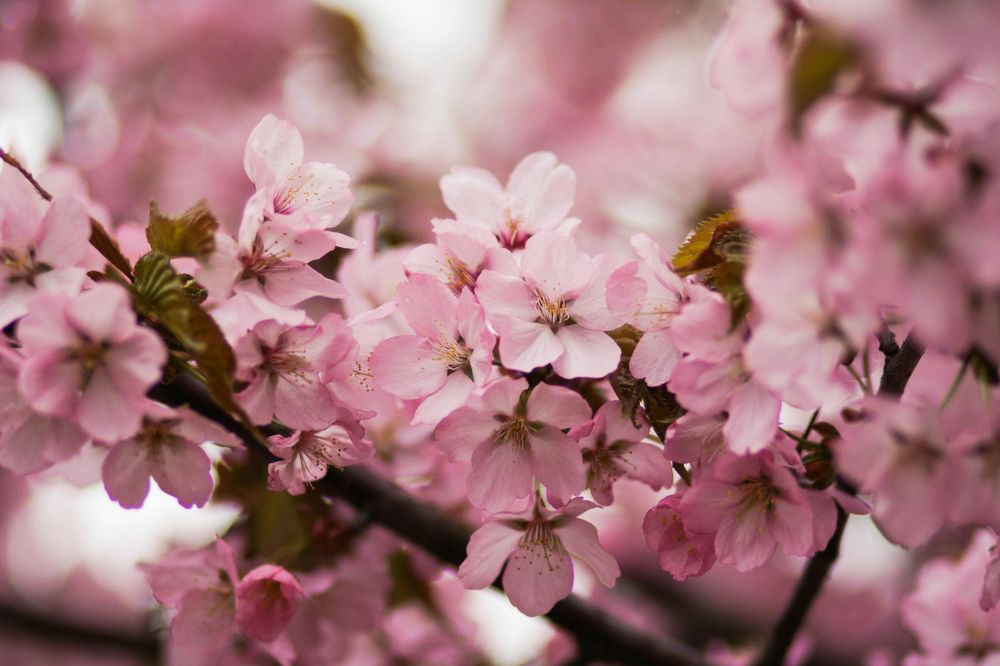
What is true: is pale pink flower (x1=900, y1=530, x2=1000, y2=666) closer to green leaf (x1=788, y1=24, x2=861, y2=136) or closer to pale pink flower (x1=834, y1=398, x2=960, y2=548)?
pale pink flower (x1=834, y1=398, x2=960, y2=548)

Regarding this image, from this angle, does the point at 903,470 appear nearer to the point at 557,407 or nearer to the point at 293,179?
the point at 557,407

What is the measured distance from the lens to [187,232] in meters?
0.70

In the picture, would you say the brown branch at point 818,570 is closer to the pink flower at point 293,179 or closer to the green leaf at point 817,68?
the green leaf at point 817,68

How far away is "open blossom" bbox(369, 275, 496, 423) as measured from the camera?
74 centimetres

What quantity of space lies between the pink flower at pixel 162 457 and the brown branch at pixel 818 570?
0.55m

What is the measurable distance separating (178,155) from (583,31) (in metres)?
1.30

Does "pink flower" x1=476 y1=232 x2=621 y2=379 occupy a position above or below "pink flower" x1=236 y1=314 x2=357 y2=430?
above

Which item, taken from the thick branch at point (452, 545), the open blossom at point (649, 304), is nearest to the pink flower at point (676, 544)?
the open blossom at point (649, 304)

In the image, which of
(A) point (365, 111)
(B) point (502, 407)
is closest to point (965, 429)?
(B) point (502, 407)

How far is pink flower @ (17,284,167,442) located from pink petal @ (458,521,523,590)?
0.32 meters

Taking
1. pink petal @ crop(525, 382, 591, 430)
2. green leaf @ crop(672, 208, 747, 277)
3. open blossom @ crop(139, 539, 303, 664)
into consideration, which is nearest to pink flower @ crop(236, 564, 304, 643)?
open blossom @ crop(139, 539, 303, 664)

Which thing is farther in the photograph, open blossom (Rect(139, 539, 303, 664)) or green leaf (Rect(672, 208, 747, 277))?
open blossom (Rect(139, 539, 303, 664))

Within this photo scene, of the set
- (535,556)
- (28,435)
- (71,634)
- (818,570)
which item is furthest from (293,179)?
(71,634)

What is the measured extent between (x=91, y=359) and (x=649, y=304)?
43 cm
